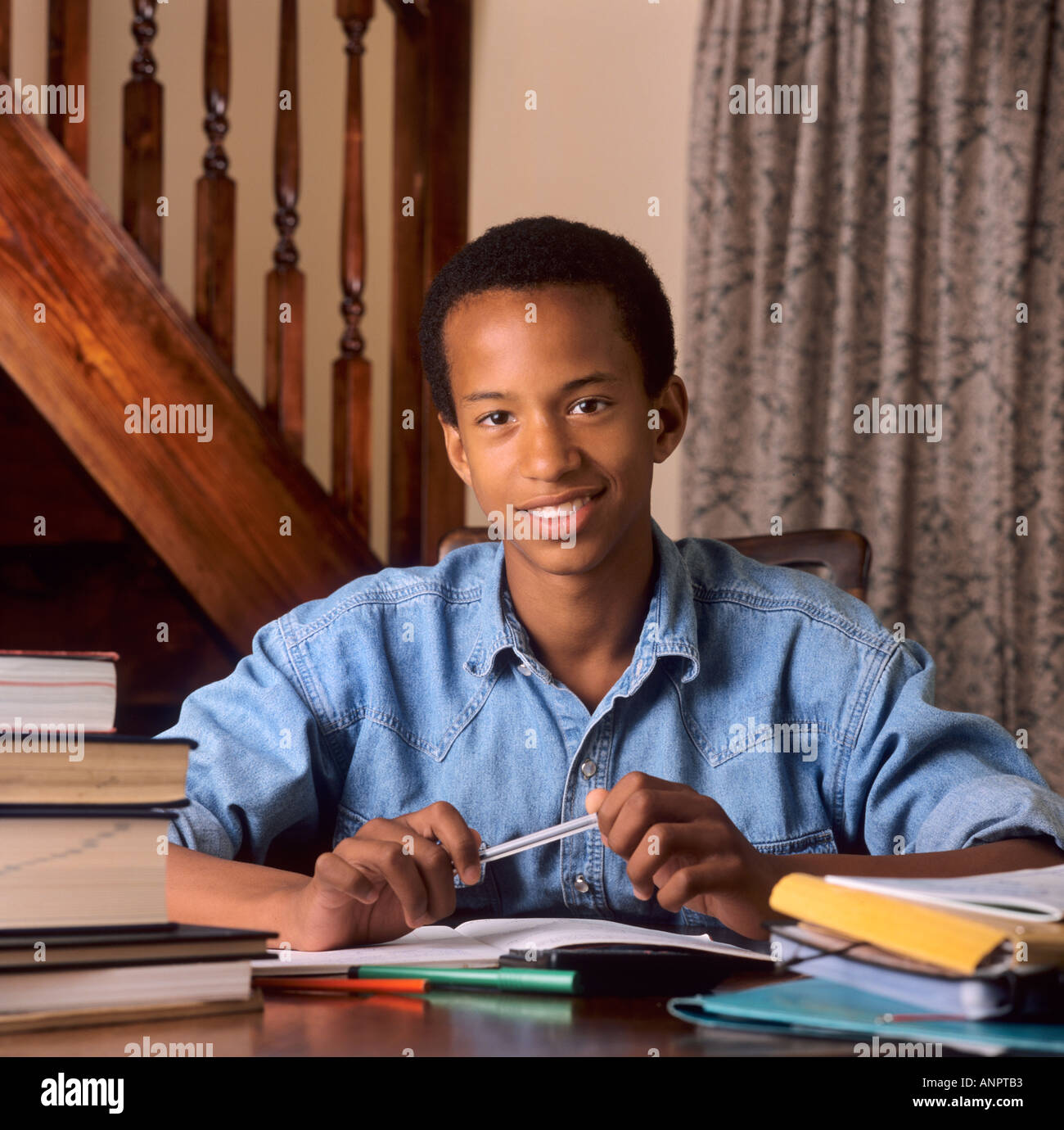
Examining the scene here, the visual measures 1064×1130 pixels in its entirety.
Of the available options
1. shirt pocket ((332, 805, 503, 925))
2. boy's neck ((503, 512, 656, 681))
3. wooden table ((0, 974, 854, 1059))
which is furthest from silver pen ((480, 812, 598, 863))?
boy's neck ((503, 512, 656, 681))

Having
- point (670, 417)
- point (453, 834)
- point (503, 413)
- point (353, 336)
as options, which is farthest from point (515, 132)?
point (453, 834)

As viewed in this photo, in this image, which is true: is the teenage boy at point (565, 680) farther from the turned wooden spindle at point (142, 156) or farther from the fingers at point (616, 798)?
the turned wooden spindle at point (142, 156)

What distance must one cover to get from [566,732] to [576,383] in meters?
0.33

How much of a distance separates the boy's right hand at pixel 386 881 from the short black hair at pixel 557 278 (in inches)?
21.9

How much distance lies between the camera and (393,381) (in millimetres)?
2324

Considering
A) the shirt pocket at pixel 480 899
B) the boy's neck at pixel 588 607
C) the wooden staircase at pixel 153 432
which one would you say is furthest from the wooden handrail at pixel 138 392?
→ the shirt pocket at pixel 480 899

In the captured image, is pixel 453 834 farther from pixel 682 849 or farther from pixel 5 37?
pixel 5 37

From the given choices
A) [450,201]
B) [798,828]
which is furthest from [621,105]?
[798,828]

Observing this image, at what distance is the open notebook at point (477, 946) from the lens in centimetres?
65

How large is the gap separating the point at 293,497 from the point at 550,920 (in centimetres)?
127

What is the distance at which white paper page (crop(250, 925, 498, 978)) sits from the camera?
25.6 inches

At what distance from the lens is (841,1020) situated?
19.6 inches

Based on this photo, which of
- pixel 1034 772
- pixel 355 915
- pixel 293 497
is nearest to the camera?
pixel 355 915

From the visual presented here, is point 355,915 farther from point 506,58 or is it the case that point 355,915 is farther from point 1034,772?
point 506,58
